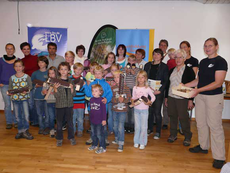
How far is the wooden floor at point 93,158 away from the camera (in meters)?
2.47

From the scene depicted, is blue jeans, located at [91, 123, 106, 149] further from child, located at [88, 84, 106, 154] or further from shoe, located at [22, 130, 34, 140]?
shoe, located at [22, 130, 34, 140]

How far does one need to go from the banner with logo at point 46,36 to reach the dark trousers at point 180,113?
323 cm

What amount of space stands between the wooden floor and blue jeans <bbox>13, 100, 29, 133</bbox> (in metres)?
0.25

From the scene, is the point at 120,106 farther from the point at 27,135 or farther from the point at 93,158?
the point at 27,135

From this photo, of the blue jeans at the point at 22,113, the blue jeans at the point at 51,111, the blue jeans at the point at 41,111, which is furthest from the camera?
the blue jeans at the point at 41,111

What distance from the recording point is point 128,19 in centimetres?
486

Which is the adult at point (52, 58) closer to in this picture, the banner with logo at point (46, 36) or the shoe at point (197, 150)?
the banner with logo at point (46, 36)

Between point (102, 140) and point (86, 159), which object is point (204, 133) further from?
point (86, 159)

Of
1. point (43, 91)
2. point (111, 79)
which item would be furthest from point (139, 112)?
point (43, 91)

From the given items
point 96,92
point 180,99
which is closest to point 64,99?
point 96,92

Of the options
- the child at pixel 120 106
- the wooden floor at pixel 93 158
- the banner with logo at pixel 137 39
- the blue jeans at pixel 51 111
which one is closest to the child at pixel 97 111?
the child at pixel 120 106

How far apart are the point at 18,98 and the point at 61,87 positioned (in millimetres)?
865

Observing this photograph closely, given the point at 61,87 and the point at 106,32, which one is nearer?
the point at 61,87

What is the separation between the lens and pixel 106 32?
4934 mm
